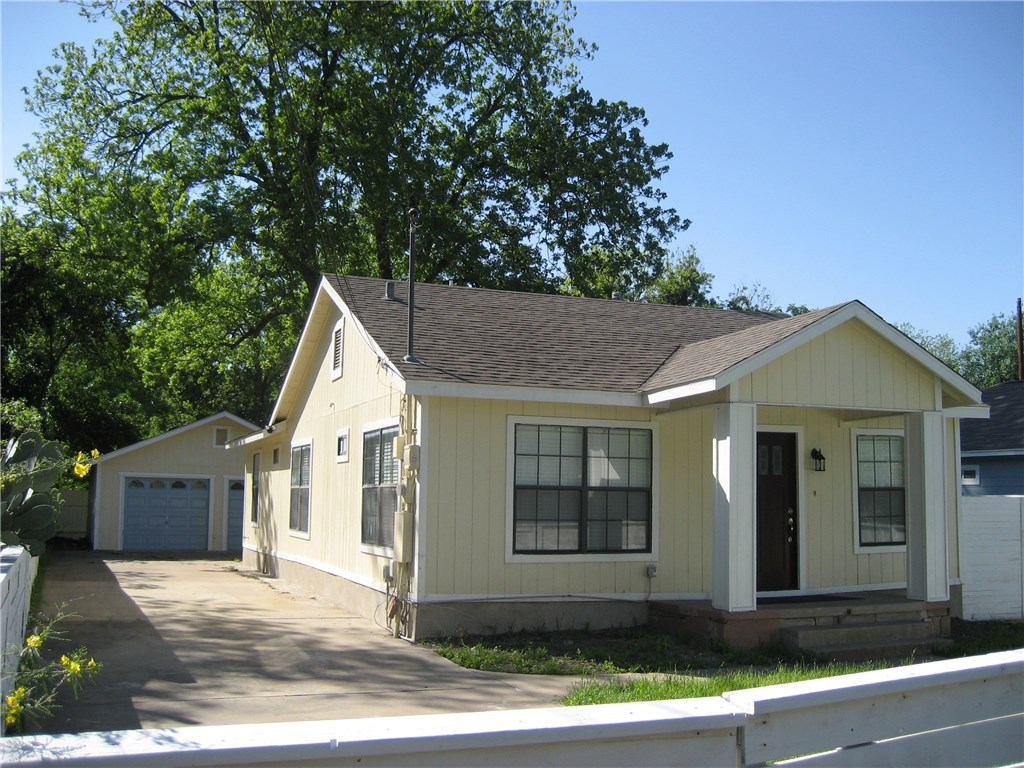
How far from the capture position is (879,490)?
1345 centimetres

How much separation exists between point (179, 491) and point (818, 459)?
2049cm

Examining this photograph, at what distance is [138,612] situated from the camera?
12758mm

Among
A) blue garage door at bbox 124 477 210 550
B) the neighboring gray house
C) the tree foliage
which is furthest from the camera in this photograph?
the tree foliage

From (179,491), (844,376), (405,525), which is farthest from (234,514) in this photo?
(844,376)

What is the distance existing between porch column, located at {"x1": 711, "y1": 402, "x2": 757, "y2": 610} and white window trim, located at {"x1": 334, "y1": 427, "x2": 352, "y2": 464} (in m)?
5.67

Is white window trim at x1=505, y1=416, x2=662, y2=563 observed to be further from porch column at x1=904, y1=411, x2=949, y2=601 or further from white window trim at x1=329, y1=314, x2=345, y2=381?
white window trim at x1=329, y1=314, x2=345, y2=381

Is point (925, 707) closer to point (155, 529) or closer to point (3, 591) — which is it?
point (3, 591)

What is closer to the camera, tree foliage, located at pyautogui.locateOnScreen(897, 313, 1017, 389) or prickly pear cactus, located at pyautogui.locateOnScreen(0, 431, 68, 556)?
prickly pear cactus, located at pyautogui.locateOnScreen(0, 431, 68, 556)

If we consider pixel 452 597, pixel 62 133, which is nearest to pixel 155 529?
pixel 62 133

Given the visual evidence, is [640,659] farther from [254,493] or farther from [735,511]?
[254,493]

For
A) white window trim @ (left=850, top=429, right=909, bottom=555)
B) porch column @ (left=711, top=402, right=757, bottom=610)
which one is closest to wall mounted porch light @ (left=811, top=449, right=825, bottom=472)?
white window trim @ (left=850, top=429, right=909, bottom=555)

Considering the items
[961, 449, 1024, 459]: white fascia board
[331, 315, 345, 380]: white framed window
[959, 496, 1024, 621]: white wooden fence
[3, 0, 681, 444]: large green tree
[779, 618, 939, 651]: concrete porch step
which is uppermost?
[3, 0, 681, 444]: large green tree

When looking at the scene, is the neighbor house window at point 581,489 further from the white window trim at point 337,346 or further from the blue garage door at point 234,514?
the blue garage door at point 234,514

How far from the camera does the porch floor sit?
407 inches
